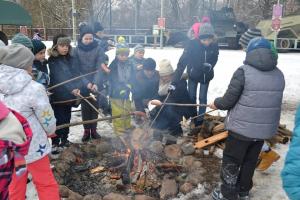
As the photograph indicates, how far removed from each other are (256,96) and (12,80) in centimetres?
213

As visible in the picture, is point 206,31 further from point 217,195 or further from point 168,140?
point 217,195

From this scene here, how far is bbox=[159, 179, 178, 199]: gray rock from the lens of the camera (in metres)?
3.57

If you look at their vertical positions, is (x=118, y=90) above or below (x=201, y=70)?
below

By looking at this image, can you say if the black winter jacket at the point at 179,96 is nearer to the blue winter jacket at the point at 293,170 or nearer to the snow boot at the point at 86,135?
the snow boot at the point at 86,135

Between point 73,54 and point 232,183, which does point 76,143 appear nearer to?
point 73,54

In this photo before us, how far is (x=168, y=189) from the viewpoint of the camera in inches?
143

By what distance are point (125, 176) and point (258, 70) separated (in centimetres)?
189

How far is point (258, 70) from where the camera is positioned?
3.12m

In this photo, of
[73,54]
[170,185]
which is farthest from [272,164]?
[73,54]

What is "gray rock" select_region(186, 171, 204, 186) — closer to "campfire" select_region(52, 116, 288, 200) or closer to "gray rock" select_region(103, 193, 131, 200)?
"campfire" select_region(52, 116, 288, 200)

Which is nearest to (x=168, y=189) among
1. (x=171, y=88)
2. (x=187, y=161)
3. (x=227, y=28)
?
(x=187, y=161)

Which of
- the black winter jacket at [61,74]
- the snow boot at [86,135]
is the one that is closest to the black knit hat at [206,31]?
the black winter jacket at [61,74]

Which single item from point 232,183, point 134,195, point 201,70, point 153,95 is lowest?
point 134,195

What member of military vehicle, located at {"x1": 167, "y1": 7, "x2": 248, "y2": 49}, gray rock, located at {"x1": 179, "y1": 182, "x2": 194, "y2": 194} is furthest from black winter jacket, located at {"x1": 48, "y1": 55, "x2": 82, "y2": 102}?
military vehicle, located at {"x1": 167, "y1": 7, "x2": 248, "y2": 49}
